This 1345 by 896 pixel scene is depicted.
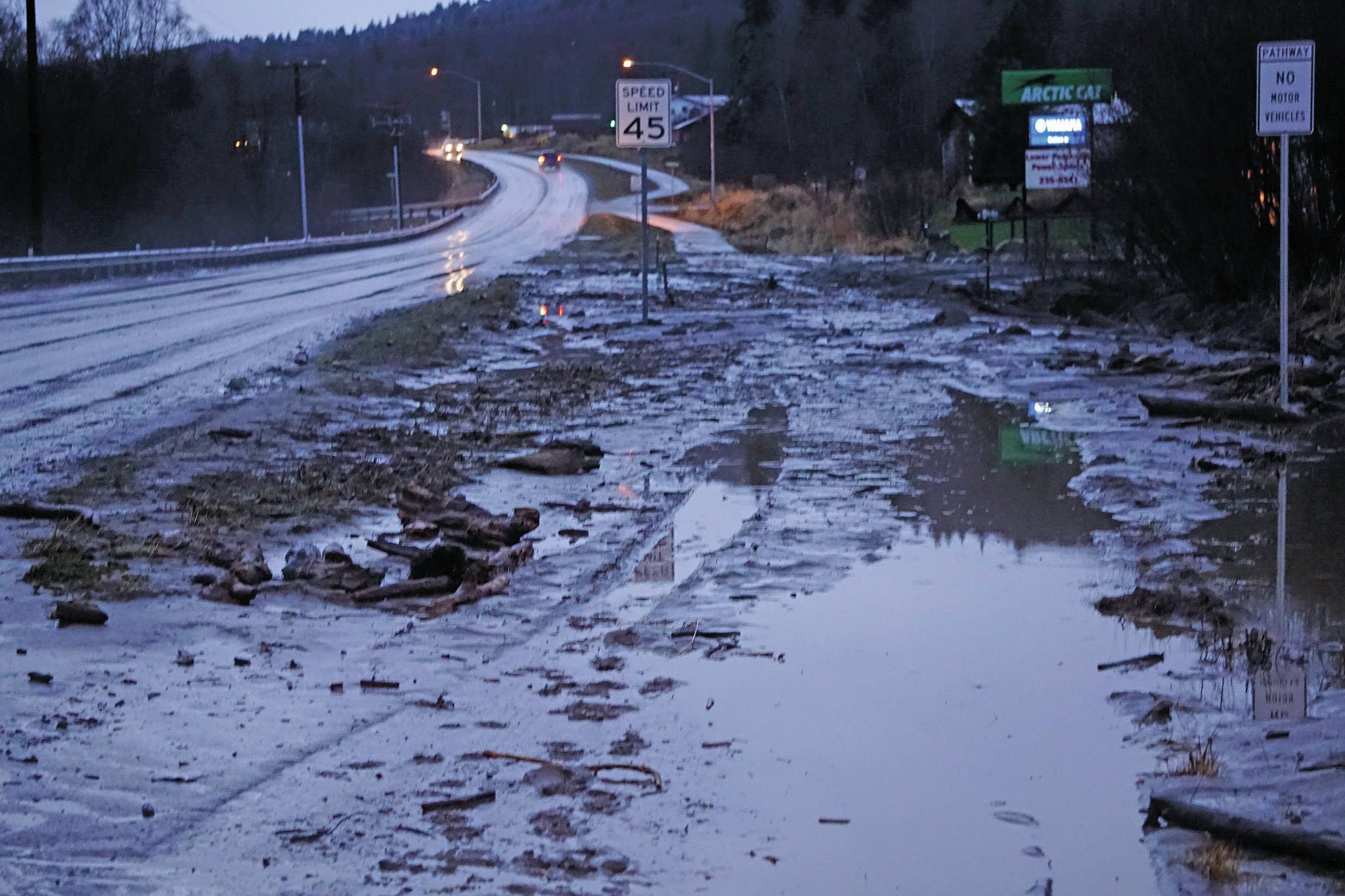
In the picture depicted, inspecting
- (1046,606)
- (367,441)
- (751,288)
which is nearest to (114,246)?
(751,288)

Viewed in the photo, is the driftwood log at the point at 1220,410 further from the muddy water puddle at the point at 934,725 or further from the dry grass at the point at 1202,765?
the dry grass at the point at 1202,765

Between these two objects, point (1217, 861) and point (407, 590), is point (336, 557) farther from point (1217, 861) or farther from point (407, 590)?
point (1217, 861)

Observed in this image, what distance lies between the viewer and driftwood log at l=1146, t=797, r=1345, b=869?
184 inches

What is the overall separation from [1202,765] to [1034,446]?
807cm

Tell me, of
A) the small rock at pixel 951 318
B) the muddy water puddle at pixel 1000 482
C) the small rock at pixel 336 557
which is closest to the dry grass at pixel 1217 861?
the muddy water puddle at pixel 1000 482

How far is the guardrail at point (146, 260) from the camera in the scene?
38.6 meters

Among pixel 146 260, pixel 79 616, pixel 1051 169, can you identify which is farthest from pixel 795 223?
pixel 79 616

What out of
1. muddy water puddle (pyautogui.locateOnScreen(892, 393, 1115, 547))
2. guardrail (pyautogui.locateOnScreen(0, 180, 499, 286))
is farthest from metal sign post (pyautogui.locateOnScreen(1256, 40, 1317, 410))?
guardrail (pyautogui.locateOnScreen(0, 180, 499, 286))

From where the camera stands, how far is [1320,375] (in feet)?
49.2

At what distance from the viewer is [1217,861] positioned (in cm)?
474

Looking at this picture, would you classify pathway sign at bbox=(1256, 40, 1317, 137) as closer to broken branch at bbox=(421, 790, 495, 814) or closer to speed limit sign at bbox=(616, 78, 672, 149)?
broken branch at bbox=(421, 790, 495, 814)

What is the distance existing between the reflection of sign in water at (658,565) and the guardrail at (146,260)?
3155 cm

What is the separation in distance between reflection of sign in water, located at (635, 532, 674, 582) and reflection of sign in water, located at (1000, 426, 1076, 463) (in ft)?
13.1

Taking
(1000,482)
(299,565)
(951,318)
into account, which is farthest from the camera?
(951,318)
